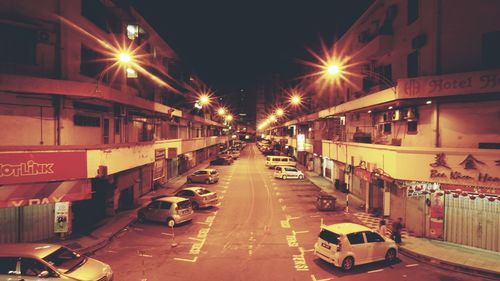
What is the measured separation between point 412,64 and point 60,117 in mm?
19715

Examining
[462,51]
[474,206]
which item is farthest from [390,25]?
[474,206]

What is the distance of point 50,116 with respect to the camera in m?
15.5

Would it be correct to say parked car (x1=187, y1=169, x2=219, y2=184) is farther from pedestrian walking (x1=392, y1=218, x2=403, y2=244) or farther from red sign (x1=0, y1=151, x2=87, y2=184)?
pedestrian walking (x1=392, y1=218, x2=403, y2=244)

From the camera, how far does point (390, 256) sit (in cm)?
1396

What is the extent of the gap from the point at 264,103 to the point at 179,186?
526ft

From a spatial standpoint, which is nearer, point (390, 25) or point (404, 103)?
point (404, 103)

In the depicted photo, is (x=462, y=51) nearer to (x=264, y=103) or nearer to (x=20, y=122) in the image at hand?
(x=20, y=122)

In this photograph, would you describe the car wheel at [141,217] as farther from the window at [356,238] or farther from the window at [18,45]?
the window at [356,238]

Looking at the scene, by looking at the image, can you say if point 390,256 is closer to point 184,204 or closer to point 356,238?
point 356,238

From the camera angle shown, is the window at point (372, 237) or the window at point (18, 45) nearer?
the window at point (372, 237)

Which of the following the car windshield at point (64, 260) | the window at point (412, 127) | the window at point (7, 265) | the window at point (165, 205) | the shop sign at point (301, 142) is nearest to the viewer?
the window at point (7, 265)

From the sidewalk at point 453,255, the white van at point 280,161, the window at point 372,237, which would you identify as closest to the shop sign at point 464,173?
the sidewalk at point 453,255

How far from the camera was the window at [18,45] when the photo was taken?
14.0 meters

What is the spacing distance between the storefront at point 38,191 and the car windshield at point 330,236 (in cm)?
1146
